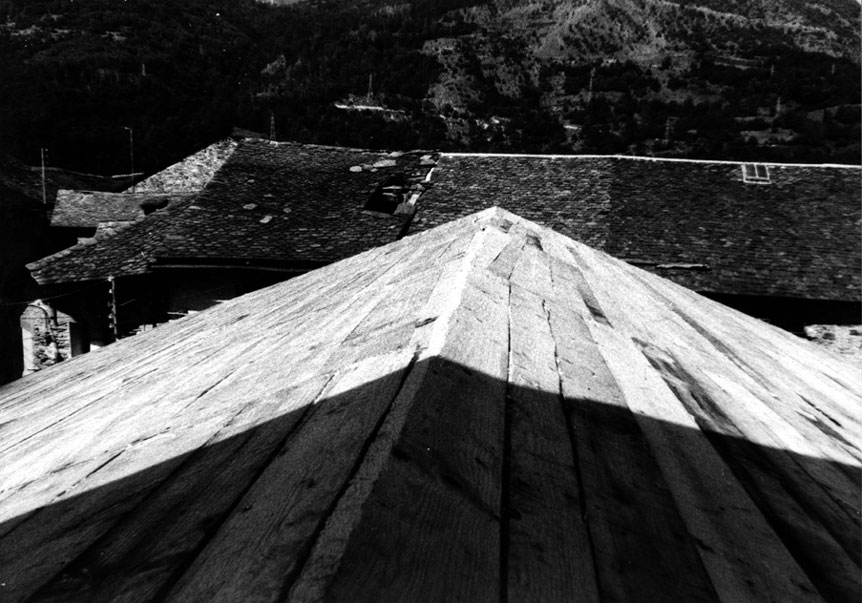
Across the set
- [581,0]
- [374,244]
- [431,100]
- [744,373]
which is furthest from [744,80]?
[744,373]

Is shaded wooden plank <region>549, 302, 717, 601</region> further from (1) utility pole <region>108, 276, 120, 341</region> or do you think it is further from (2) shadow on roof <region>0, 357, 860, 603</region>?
(1) utility pole <region>108, 276, 120, 341</region>

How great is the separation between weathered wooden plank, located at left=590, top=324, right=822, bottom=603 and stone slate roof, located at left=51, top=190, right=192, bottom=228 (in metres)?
24.9

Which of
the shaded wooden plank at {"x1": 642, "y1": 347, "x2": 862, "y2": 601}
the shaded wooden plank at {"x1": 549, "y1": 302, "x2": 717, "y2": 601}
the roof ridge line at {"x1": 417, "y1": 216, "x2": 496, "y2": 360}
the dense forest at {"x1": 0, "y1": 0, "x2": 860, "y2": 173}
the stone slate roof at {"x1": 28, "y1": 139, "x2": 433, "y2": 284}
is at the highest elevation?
the dense forest at {"x1": 0, "y1": 0, "x2": 860, "y2": 173}

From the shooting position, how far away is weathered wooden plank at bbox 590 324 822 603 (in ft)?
4.71

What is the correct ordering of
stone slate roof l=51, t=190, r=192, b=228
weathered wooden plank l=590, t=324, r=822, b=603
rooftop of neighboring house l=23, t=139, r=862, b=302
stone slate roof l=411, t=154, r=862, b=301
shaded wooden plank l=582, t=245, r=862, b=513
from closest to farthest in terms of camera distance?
weathered wooden plank l=590, t=324, r=822, b=603 → shaded wooden plank l=582, t=245, r=862, b=513 → stone slate roof l=411, t=154, r=862, b=301 → rooftop of neighboring house l=23, t=139, r=862, b=302 → stone slate roof l=51, t=190, r=192, b=228

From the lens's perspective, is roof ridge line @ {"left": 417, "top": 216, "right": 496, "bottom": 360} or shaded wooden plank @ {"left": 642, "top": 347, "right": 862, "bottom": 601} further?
roof ridge line @ {"left": 417, "top": 216, "right": 496, "bottom": 360}

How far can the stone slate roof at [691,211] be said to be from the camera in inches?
575

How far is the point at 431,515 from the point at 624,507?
0.51 meters

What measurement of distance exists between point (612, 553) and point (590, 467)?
34 centimetres

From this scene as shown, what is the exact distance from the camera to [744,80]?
197 feet

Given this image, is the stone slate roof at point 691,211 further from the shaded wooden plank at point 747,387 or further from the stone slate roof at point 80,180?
the stone slate roof at point 80,180

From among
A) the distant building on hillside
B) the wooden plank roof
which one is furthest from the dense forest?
the wooden plank roof

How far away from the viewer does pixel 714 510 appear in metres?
1.72

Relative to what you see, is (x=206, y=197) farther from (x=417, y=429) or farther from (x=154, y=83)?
(x=154, y=83)
